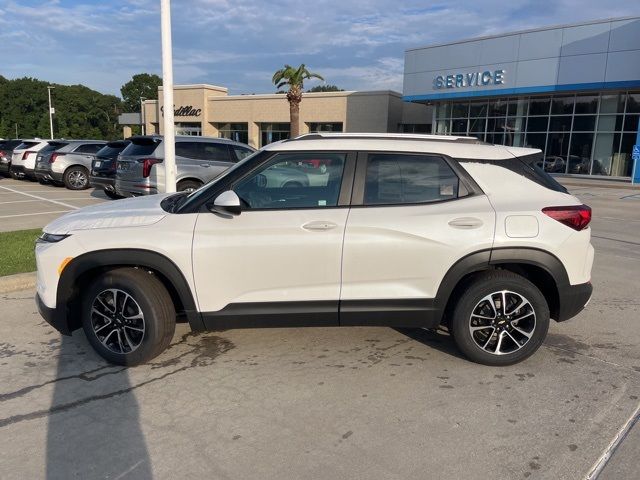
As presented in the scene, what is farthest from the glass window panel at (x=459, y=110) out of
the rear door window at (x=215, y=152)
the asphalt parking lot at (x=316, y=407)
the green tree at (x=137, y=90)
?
the green tree at (x=137, y=90)

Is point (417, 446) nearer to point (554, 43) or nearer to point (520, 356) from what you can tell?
point (520, 356)

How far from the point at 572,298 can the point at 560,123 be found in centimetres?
3013

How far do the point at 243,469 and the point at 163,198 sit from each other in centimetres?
267

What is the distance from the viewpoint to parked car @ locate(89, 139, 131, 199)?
13164 mm

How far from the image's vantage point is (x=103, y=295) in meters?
3.97

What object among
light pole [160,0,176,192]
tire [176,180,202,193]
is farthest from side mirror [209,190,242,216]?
tire [176,180,202,193]

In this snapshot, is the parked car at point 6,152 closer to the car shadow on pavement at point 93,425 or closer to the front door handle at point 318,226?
the car shadow on pavement at point 93,425

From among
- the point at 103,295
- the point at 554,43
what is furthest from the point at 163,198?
the point at 554,43

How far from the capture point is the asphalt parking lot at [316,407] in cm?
287

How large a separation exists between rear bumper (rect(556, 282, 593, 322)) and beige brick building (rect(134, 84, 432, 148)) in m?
37.0

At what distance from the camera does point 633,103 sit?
91.3 ft

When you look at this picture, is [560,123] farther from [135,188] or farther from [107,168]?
[135,188]

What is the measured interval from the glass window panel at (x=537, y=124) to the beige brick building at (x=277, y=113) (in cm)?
1019

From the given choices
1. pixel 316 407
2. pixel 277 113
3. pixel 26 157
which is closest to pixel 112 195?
pixel 26 157
